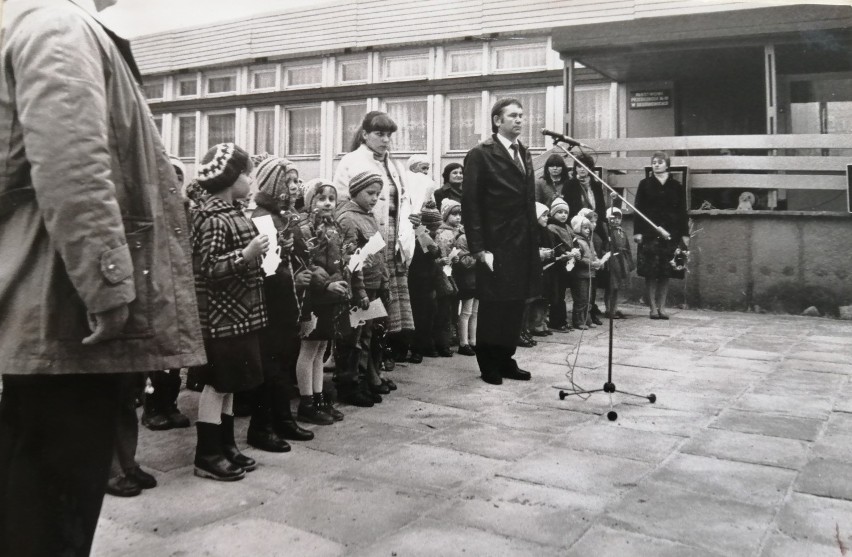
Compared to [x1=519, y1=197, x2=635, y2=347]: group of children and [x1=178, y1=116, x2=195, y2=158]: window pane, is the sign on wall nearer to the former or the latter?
[x1=519, y1=197, x2=635, y2=347]: group of children

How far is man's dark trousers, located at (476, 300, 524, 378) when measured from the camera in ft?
18.2

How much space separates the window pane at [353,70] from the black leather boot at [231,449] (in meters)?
15.2

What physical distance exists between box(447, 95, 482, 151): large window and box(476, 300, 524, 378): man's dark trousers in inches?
426

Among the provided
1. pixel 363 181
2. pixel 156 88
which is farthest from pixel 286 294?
pixel 156 88

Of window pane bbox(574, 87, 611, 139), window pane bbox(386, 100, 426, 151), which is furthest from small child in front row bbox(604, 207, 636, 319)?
window pane bbox(386, 100, 426, 151)

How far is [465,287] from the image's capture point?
6688 mm

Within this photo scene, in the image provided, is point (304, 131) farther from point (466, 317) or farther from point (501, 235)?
point (501, 235)

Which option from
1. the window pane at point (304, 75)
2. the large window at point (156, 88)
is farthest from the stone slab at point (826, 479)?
the large window at point (156, 88)

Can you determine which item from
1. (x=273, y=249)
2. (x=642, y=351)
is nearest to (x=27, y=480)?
(x=273, y=249)

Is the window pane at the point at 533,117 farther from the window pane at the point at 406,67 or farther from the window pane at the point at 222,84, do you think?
the window pane at the point at 222,84

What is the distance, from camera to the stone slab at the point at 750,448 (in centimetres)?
360

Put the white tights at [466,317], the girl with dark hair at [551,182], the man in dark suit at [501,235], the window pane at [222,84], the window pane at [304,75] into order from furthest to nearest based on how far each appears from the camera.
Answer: the window pane at [222,84], the window pane at [304,75], the girl with dark hair at [551,182], the white tights at [466,317], the man in dark suit at [501,235]

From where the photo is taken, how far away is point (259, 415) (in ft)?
12.5

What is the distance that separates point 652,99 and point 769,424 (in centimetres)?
1038
